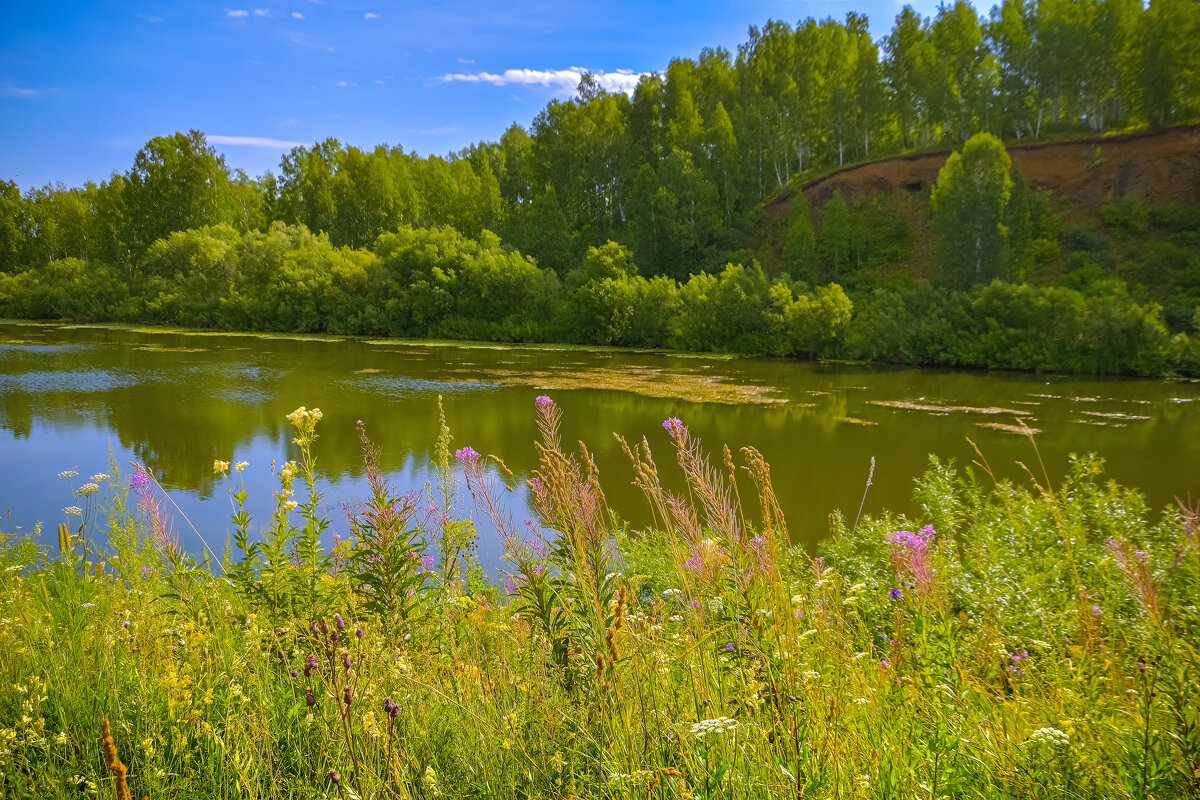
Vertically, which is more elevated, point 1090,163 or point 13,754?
point 1090,163

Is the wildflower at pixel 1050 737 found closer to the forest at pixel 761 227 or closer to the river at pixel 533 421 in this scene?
the river at pixel 533 421

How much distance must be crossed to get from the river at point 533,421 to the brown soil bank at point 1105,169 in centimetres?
1811

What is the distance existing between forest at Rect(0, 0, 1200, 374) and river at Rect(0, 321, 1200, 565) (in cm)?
353

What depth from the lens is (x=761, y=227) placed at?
41.3 metres

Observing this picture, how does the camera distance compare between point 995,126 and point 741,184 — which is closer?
point 995,126

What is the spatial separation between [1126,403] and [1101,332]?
20.2ft

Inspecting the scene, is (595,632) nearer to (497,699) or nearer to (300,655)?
(497,699)

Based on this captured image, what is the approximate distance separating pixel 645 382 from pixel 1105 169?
29.7m

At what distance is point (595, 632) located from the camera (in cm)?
209

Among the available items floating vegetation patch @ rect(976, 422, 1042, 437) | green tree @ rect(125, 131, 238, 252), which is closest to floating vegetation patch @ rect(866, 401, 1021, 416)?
floating vegetation patch @ rect(976, 422, 1042, 437)

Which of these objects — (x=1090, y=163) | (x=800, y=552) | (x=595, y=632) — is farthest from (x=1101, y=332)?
(x=595, y=632)

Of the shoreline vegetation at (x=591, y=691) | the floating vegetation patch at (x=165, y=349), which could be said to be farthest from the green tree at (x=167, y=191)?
the shoreline vegetation at (x=591, y=691)

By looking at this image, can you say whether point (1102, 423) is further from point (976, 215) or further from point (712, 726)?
point (712, 726)

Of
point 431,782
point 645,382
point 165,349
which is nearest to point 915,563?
point 431,782
